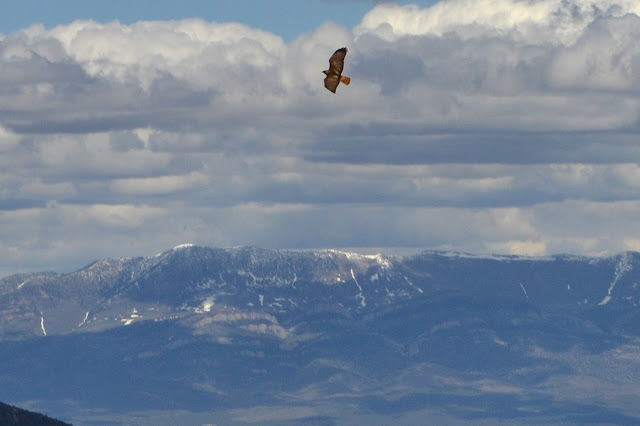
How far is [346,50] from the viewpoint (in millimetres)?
147625

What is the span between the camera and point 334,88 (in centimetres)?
14825

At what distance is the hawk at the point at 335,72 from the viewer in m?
147

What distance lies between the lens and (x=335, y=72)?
14925 cm

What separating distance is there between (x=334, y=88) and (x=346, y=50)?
337 centimetres

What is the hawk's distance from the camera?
483ft
